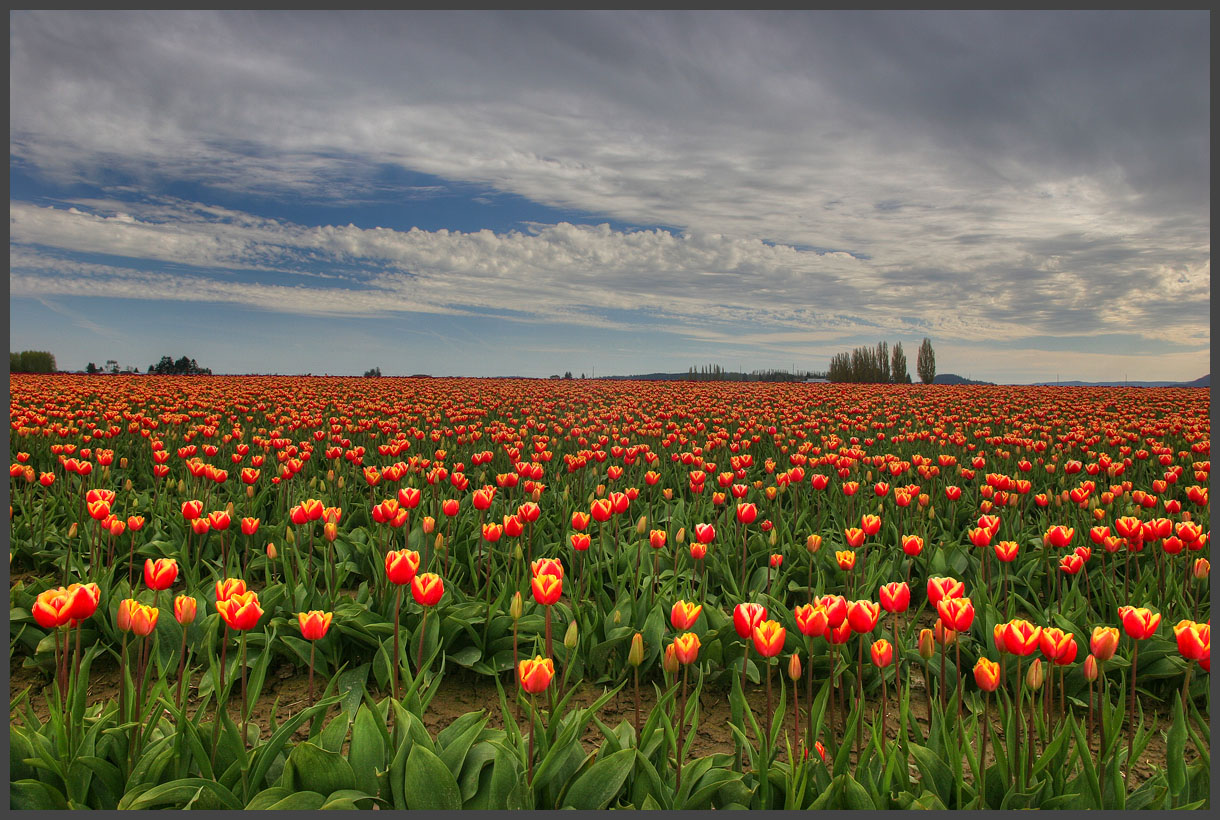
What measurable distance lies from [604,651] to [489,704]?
751mm

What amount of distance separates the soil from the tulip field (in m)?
0.02

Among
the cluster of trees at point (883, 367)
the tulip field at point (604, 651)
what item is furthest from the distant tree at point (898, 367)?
the tulip field at point (604, 651)

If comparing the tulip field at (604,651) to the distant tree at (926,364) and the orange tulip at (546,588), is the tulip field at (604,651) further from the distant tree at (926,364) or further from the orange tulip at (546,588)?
the distant tree at (926,364)

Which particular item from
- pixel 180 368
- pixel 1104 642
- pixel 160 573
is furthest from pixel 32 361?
pixel 1104 642

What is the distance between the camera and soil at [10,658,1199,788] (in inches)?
140

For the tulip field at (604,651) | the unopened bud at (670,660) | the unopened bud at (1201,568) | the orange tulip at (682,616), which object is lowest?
the tulip field at (604,651)

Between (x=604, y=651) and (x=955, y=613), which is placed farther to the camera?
(x=604, y=651)

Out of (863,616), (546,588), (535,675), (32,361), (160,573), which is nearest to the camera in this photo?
(535,675)

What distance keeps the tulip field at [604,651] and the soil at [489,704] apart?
0.07ft

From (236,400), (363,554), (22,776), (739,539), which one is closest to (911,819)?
(22,776)

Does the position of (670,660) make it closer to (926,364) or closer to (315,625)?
(315,625)

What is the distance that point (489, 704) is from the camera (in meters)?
3.90

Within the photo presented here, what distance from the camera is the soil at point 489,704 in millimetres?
3545

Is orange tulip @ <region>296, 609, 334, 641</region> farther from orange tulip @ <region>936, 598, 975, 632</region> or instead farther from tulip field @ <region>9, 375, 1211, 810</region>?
orange tulip @ <region>936, 598, 975, 632</region>
